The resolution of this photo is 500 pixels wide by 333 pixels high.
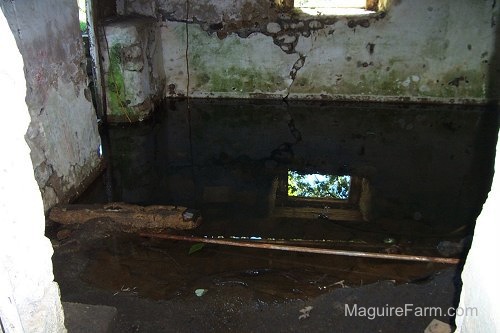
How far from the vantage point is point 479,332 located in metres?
1.08

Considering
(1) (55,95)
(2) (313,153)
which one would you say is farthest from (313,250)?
(1) (55,95)

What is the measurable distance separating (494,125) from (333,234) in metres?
3.26

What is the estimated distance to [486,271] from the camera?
1.04m

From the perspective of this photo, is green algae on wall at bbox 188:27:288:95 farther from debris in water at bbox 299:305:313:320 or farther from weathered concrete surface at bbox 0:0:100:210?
debris in water at bbox 299:305:313:320

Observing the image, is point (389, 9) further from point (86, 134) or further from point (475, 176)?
point (86, 134)

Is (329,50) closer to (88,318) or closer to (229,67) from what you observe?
(229,67)

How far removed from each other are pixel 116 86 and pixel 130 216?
2.49 m

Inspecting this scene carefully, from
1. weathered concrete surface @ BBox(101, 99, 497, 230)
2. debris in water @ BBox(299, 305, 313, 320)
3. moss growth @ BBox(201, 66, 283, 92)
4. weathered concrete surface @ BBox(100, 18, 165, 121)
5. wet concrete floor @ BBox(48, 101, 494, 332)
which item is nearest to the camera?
debris in water @ BBox(299, 305, 313, 320)

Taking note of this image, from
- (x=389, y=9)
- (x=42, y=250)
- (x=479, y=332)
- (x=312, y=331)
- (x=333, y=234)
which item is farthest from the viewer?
(x=389, y=9)

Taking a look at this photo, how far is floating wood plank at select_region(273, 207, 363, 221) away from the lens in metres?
3.49

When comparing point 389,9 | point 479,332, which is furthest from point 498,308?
point 389,9

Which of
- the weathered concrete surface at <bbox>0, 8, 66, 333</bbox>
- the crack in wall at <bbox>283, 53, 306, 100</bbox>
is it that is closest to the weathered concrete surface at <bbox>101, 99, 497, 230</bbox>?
the crack in wall at <bbox>283, 53, 306, 100</bbox>

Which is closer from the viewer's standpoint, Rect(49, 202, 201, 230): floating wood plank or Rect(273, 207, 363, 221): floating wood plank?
Rect(49, 202, 201, 230): floating wood plank

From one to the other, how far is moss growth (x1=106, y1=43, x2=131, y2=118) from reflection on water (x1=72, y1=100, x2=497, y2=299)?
29 cm
